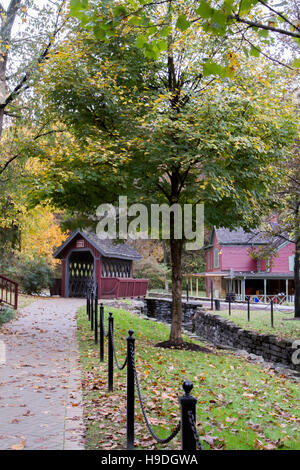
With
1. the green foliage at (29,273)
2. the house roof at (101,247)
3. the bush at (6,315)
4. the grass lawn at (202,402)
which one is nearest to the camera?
the grass lawn at (202,402)

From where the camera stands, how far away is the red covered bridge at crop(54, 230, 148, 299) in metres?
29.8

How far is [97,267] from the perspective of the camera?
29750 mm

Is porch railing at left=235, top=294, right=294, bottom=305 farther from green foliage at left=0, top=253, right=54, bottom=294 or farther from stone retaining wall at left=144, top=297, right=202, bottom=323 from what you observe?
green foliage at left=0, top=253, right=54, bottom=294

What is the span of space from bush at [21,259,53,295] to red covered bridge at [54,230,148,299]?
3.66 feet

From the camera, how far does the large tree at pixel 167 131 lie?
9953 mm

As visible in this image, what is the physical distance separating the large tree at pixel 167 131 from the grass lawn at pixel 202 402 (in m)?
2.97

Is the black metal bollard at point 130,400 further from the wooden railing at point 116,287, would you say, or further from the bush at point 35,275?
the bush at point 35,275

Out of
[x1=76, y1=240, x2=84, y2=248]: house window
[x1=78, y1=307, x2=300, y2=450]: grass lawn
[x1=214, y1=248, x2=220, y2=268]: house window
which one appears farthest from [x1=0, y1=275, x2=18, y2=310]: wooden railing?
[x1=214, y1=248, x2=220, y2=268]: house window

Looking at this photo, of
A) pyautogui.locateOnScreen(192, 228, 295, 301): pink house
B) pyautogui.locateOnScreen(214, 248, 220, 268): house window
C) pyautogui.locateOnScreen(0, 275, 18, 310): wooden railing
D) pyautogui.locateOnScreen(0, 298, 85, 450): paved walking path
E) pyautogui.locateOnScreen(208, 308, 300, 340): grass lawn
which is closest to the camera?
pyautogui.locateOnScreen(0, 298, 85, 450): paved walking path

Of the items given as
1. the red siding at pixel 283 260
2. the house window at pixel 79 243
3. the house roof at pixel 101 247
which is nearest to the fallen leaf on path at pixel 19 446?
the house roof at pixel 101 247

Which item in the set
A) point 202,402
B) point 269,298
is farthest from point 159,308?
Result: point 202,402

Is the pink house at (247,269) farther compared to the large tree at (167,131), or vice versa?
the pink house at (247,269)

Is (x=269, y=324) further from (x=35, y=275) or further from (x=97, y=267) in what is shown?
(x=35, y=275)

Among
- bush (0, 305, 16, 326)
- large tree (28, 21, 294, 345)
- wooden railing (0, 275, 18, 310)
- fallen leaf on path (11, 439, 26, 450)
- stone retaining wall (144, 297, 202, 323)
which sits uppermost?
large tree (28, 21, 294, 345)
